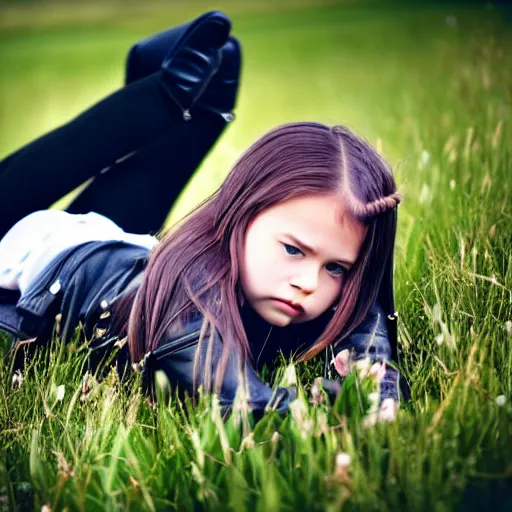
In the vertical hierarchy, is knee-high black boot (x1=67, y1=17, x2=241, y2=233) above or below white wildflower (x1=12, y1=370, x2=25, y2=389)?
above

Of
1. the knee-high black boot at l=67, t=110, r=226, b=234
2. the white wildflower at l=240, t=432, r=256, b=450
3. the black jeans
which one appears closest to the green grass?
the white wildflower at l=240, t=432, r=256, b=450

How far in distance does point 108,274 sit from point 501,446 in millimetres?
1165

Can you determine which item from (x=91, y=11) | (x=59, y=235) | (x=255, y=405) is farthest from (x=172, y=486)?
(x=91, y=11)

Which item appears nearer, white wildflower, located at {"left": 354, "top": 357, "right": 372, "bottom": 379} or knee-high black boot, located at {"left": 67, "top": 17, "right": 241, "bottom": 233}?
white wildflower, located at {"left": 354, "top": 357, "right": 372, "bottom": 379}

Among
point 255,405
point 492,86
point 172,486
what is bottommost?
point 172,486

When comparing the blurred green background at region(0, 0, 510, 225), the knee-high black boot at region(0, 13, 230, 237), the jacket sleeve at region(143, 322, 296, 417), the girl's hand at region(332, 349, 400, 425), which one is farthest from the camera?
the blurred green background at region(0, 0, 510, 225)

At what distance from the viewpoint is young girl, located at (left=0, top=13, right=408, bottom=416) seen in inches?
78.5

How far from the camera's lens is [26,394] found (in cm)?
208

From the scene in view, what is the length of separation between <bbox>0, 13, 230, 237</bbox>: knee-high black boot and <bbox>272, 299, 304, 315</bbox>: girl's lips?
993 millimetres

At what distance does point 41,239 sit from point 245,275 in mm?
775

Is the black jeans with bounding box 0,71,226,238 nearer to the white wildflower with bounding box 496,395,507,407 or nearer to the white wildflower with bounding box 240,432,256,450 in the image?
the white wildflower with bounding box 240,432,256,450

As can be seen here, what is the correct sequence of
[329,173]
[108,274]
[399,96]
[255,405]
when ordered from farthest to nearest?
[399,96] < [108,274] < [329,173] < [255,405]

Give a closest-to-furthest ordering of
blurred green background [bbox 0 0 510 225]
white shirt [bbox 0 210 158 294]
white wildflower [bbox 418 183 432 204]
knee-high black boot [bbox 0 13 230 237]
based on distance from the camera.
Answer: white shirt [bbox 0 210 158 294], knee-high black boot [bbox 0 13 230 237], white wildflower [bbox 418 183 432 204], blurred green background [bbox 0 0 510 225]

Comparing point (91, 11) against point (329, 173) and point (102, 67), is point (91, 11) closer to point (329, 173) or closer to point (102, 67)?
point (102, 67)
